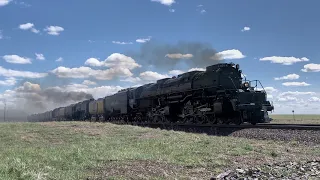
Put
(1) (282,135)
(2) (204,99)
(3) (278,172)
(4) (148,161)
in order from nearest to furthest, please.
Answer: (3) (278,172), (4) (148,161), (1) (282,135), (2) (204,99)

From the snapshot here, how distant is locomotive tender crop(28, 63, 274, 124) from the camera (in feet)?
69.7

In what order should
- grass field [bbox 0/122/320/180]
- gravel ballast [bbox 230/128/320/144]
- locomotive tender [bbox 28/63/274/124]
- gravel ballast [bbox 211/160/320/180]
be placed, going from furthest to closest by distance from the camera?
locomotive tender [bbox 28/63/274/124] < gravel ballast [bbox 230/128/320/144] < grass field [bbox 0/122/320/180] < gravel ballast [bbox 211/160/320/180]

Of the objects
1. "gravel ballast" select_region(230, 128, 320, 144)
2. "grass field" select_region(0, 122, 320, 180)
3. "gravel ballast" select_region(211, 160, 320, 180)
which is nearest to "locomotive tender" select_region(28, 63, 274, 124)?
"gravel ballast" select_region(230, 128, 320, 144)

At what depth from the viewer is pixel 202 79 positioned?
24.4 m

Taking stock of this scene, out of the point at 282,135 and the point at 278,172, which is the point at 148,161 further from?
the point at 282,135

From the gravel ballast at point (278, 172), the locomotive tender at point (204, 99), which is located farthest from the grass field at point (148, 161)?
the locomotive tender at point (204, 99)

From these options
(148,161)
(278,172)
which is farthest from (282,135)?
(148,161)

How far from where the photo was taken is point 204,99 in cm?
2366

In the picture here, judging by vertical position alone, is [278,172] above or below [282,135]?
below

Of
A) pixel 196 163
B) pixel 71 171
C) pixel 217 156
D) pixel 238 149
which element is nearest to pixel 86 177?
pixel 71 171

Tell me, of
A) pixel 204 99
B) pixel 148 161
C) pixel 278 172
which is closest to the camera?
pixel 278 172

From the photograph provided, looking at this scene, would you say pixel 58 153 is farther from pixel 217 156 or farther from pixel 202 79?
pixel 202 79

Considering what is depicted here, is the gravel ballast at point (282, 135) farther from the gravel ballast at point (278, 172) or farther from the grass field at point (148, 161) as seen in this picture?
the gravel ballast at point (278, 172)

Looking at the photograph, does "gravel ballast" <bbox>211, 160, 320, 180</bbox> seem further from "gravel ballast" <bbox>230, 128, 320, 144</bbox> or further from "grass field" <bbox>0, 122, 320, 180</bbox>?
"gravel ballast" <bbox>230, 128, 320, 144</bbox>
